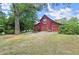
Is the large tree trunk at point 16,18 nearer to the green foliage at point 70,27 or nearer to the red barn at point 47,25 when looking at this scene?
the red barn at point 47,25

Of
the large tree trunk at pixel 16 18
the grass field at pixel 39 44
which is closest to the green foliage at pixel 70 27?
the grass field at pixel 39 44

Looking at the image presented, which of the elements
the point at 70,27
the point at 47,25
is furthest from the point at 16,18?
the point at 70,27

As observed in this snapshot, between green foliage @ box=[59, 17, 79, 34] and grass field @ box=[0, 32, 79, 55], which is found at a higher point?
green foliage @ box=[59, 17, 79, 34]

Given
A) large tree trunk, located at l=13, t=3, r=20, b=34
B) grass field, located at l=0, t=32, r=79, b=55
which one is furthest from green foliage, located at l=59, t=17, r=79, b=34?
large tree trunk, located at l=13, t=3, r=20, b=34

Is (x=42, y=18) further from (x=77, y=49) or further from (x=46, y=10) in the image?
(x=77, y=49)

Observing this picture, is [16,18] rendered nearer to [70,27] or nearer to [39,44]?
[39,44]

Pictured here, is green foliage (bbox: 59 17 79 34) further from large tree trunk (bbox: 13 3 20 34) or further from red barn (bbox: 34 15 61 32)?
large tree trunk (bbox: 13 3 20 34)
